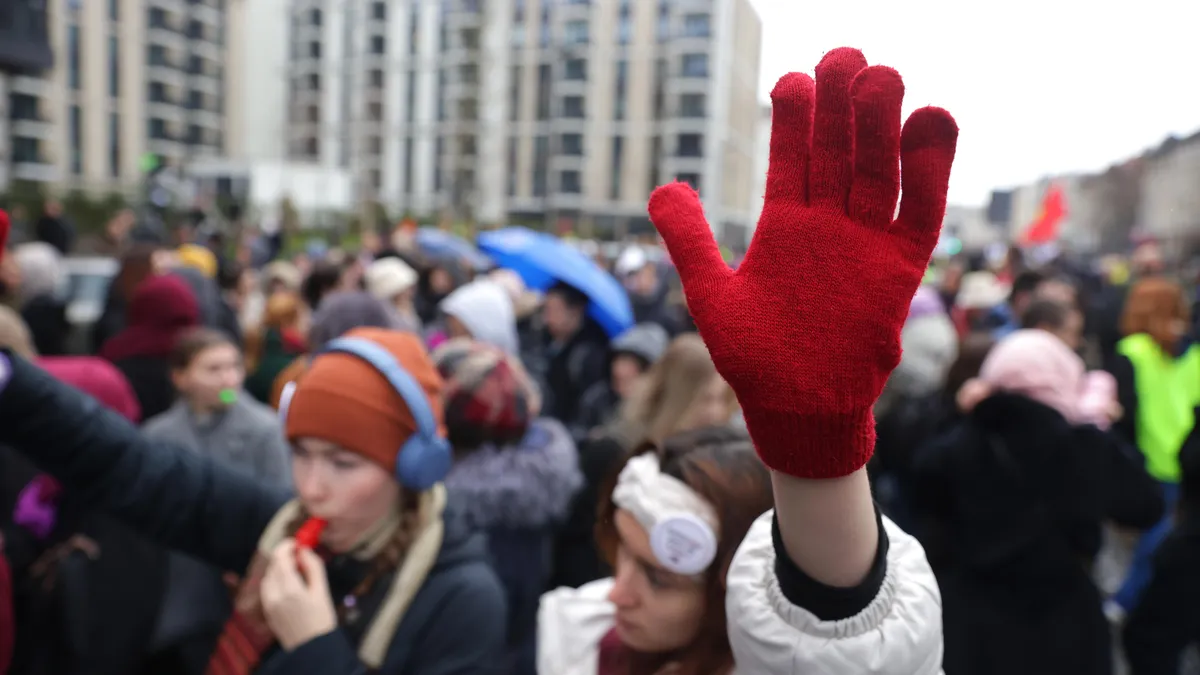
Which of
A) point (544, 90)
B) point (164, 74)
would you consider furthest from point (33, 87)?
point (544, 90)

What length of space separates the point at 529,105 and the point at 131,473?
61667mm

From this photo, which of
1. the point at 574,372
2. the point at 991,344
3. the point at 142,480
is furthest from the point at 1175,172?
the point at 574,372

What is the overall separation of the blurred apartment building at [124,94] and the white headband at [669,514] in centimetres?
5023

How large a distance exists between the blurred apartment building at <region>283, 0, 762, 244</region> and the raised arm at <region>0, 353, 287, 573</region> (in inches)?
1821

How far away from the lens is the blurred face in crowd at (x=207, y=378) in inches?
121

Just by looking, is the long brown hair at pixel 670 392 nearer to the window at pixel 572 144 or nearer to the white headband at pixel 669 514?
the white headband at pixel 669 514

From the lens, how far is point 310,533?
1.75 m

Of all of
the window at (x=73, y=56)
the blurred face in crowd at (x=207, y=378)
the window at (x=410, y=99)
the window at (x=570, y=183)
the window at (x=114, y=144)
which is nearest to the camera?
the blurred face in crowd at (x=207, y=378)

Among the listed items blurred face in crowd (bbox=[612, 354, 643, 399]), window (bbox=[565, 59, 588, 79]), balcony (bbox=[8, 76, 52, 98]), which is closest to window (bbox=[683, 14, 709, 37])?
window (bbox=[565, 59, 588, 79])

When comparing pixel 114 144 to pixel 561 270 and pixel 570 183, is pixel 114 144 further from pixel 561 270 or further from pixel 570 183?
pixel 561 270

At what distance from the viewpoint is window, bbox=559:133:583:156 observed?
197 feet

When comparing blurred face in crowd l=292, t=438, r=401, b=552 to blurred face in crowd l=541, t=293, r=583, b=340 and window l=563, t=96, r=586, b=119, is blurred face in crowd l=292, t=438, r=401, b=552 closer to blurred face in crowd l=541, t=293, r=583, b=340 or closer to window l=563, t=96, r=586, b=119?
blurred face in crowd l=541, t=293, r=583, b=340

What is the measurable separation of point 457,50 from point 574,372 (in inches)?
2469

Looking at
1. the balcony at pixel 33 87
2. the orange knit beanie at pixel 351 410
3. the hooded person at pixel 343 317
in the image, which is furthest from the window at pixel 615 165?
the orange knit beanie at pixel 351 410
